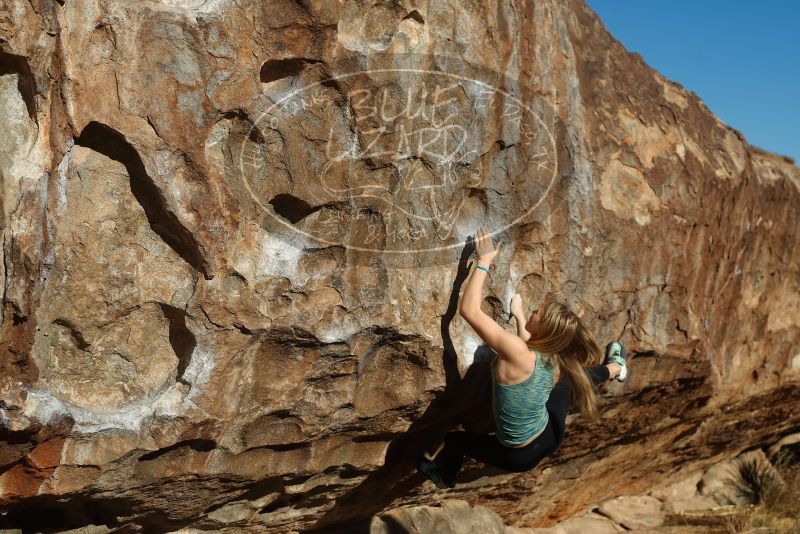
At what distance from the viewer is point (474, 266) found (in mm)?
3273

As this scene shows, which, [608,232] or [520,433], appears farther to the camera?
[608,232]

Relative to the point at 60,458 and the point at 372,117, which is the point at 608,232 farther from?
the point at 60,458

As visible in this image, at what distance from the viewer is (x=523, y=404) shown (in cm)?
326

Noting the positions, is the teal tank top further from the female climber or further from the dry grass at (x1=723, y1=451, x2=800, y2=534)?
the dry grass at (x1=723, y1=451, x2=800, y2=534)

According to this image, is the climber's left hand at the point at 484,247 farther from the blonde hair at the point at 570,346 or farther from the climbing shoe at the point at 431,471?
the climbing shoe at the point at 431,471

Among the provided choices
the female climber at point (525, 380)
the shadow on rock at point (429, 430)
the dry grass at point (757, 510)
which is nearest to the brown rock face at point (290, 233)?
the shadow on rock at point (429, 430)

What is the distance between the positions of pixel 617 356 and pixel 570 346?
0.38 meters

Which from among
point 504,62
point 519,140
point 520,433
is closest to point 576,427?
point 520,433

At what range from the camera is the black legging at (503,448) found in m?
3.41

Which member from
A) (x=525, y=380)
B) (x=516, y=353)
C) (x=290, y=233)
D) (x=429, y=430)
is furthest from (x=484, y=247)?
(x=429, y=430)

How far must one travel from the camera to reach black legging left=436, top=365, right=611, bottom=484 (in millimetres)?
3414

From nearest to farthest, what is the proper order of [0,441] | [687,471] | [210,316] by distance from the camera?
[0,441]
[210,316]
[687,471]

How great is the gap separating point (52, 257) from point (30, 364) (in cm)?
32

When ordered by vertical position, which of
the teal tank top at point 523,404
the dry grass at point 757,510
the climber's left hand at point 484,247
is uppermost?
the climber's left hand at point 484,247
